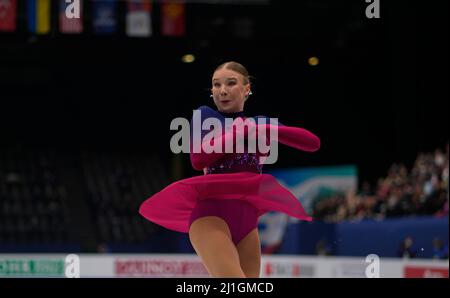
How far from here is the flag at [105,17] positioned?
567 inches

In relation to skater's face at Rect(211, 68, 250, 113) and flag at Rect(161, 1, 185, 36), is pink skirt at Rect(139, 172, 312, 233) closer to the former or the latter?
skater's face at Rect(211, 68, 250, 113)

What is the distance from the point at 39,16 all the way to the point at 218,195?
10.6 m

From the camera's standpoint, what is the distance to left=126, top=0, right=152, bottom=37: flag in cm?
1463

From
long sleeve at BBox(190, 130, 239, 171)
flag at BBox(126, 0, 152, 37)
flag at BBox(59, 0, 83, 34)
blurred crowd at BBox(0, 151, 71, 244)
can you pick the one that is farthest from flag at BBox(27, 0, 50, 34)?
long sleeve at BBox(190, 130, 239, 171)

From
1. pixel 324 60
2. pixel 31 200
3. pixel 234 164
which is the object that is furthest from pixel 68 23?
pixel 234 164

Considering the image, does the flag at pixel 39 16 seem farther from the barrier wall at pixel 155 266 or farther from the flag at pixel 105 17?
the barrier wall at pixel 155 266

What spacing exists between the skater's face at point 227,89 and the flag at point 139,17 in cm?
1091

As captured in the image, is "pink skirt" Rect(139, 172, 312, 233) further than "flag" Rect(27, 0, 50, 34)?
No

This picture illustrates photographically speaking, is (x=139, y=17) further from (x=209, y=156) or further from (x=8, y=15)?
(x=209, y=156)

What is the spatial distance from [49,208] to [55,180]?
1100 mm

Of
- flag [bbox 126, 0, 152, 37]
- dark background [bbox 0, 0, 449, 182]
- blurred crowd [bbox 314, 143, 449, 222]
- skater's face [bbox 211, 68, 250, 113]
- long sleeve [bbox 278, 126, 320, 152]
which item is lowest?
blurred crowd [bbox 314, 143, 449, 222]

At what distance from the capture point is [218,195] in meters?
3.79

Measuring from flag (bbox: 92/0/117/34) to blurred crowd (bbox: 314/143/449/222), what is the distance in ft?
17.4
